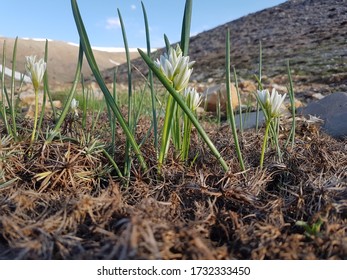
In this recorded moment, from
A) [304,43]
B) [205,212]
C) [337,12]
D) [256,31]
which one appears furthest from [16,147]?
[256,31]

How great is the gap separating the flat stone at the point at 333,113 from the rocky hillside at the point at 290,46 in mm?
1430

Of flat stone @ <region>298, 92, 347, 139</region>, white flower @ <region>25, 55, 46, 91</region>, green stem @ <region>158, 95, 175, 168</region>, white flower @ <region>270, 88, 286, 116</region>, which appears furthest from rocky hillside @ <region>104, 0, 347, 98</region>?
white flower @ <region>25, 55, 46, 91</region>

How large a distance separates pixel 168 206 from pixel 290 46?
8.88 m

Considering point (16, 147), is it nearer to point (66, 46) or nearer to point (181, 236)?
point (181, 236)

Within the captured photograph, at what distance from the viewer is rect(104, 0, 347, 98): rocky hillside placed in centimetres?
466

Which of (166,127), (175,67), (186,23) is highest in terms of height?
(186,23)

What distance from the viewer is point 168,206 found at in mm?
649

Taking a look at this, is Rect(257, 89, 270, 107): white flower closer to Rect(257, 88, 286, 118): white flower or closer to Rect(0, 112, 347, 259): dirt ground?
Rect(257, 88, 286, 118): white flower

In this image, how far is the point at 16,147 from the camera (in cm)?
79

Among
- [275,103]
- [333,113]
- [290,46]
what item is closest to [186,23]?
[275,103]

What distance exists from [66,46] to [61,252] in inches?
743

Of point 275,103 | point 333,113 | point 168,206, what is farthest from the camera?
point 333,113

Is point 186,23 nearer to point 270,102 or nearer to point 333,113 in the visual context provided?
point 270,102

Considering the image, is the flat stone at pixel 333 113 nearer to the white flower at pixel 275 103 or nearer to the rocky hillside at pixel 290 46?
the white flower at pixel 275 103
